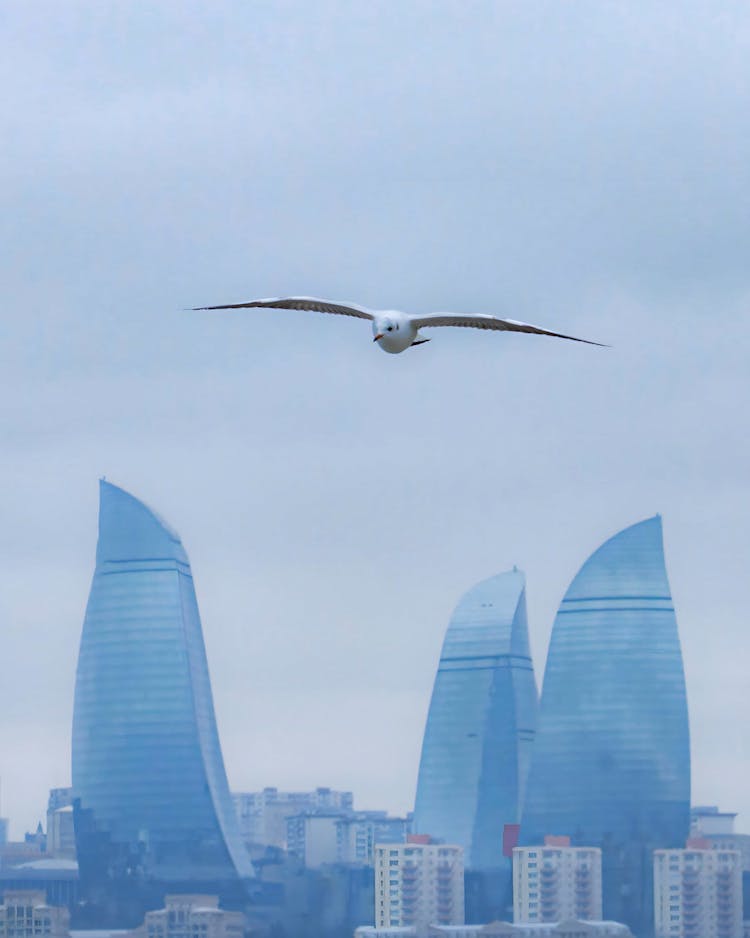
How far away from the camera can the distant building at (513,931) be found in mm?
153500

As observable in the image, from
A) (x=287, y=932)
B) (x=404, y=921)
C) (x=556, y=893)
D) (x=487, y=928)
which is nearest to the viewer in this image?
(x=287, y=932)

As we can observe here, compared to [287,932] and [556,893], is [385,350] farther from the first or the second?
[556,893]

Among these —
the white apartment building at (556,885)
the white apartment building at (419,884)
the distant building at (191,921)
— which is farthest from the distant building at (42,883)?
the white apartment building at (556,885)

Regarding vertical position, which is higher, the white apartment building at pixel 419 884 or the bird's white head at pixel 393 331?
the white apartment building at pixel 419 884

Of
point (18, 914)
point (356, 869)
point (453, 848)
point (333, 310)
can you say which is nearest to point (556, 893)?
point (453, 848)

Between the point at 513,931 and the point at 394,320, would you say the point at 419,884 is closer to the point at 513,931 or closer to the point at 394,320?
the point at 513,931

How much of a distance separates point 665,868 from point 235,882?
2949 cm

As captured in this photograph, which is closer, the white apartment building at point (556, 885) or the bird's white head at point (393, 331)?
the bird's white head at point (393, 331)

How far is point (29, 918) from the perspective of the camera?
163125mm

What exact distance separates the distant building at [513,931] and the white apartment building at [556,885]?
5.94m

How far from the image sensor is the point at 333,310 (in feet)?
111

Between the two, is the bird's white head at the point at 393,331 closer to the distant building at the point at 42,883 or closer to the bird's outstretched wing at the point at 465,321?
the bird's outstretched wing at the point at 465,321

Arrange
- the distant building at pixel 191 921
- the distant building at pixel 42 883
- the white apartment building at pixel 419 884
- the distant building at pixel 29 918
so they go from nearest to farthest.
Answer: the distant building at pixel 191 921
the distant building at pixel 29 918
the white apartment building at pixel 419 884
the distant building at pixel 42 883

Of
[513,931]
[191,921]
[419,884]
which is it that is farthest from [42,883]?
[513,931]
